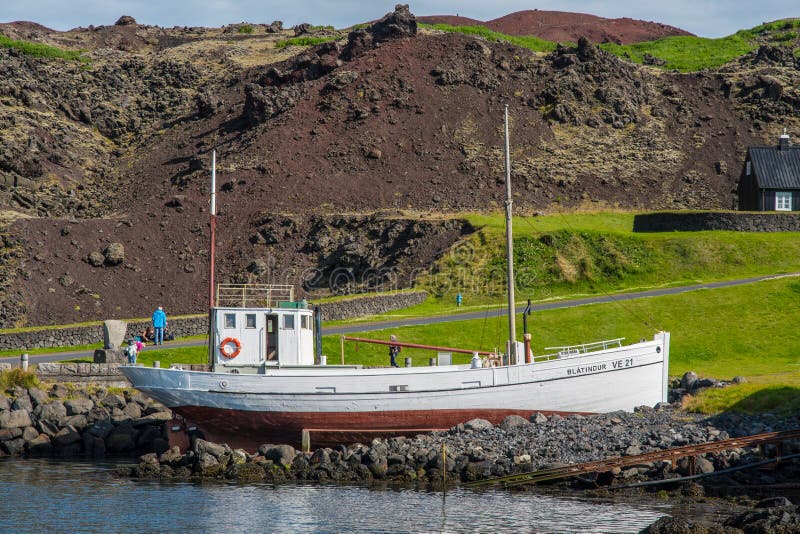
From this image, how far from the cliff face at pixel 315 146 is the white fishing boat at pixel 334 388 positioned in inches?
1421

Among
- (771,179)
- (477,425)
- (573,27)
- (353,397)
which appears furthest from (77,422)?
(573,27)

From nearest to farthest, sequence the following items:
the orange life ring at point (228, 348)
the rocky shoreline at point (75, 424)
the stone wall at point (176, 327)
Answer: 1. the orange life ring at point (228, 348)
2. the rocky shoreline at point (75, 424)
3. the stone wall at point (176, 327)

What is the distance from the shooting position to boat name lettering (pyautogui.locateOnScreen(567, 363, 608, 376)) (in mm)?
38938

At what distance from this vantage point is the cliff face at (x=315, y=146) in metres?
80.3

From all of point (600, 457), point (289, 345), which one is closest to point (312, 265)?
point (289, 345)

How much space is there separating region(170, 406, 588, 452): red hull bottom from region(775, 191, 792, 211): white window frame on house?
53.1 m

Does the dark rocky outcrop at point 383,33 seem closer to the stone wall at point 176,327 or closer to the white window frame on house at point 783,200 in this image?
the white window frame on house at point 783,200

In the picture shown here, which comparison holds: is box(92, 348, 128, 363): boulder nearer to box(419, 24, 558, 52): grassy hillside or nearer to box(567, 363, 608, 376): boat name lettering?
box(567, 363, 608, 376): boat name lettering

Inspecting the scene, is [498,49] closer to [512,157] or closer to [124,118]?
[512,157]

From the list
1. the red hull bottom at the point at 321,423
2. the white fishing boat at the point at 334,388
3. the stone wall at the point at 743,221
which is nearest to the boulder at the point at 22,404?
the white fishing boat at the point at 334,388

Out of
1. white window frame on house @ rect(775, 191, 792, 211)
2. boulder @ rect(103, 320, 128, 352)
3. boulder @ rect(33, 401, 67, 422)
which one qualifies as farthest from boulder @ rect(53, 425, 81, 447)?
white window frame on house @ rect(775, 191, 792, 211)

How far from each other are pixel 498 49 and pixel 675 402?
8136 centimetres

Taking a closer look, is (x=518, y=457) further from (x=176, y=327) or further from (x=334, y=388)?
(x=176, y=327)

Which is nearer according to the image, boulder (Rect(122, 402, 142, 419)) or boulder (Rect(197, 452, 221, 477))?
boulder (Rect(197, 452, 221, 477))
